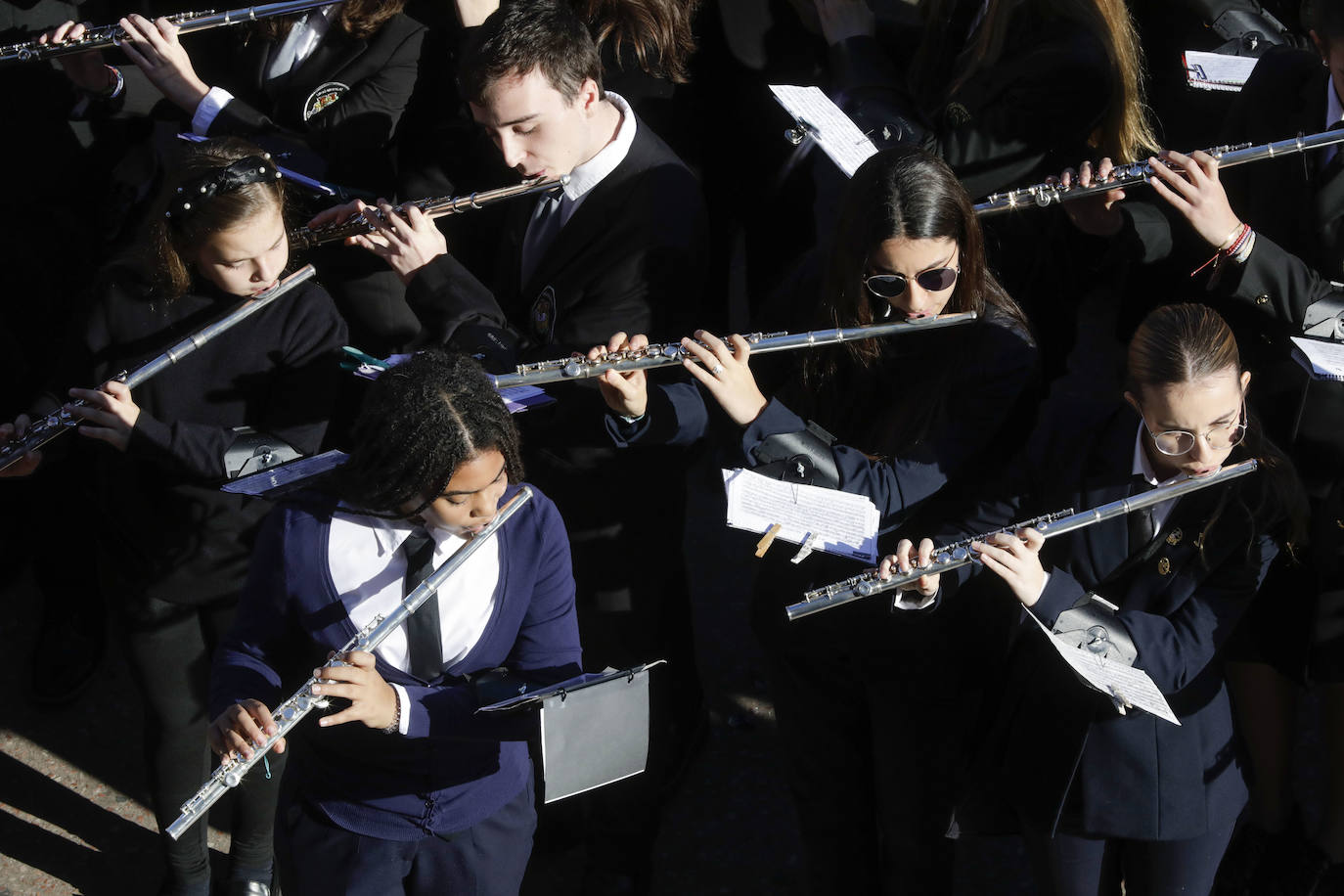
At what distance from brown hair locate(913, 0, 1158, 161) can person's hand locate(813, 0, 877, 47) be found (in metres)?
0.30

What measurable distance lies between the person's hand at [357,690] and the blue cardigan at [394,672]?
0.06m

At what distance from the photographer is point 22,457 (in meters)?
3.11

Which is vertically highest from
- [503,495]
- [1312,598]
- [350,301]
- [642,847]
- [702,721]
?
[503,495]

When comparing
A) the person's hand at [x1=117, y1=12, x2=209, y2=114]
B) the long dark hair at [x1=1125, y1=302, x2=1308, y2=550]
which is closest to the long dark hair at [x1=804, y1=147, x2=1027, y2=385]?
the long dark hair at [x1=1125, y1=302, x2=1308, y2=550]

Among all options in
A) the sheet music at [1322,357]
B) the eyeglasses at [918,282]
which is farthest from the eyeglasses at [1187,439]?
the eyeglasses at [918,282]

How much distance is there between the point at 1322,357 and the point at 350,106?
2.54m

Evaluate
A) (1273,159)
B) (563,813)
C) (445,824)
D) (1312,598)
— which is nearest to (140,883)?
(563,813)

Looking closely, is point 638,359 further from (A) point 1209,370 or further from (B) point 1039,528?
Result: (A) point 1209,370

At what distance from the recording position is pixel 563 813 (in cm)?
384

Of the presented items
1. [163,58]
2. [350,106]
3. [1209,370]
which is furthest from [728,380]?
[163,58]

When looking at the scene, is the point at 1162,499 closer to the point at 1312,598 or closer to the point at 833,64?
the point at 1312,598

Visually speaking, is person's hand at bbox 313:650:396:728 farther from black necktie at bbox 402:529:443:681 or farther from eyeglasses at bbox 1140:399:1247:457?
eyeglasses at bbox 1140:399:1247:457

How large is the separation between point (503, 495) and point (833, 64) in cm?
180

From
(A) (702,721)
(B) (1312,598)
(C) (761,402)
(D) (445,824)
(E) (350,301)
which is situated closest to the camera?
(D) (445,824)
